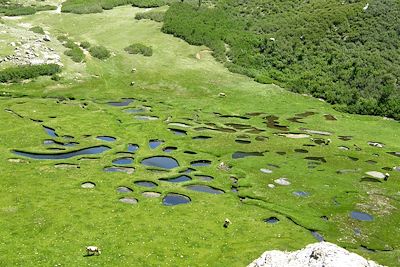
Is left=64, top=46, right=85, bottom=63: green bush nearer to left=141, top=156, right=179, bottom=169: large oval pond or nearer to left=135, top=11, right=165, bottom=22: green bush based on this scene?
left=135, top=11, right=165, bottom=22: green bush

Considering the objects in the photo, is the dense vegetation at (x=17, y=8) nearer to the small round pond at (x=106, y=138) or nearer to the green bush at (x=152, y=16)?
the green bush at (x=152, y=16)

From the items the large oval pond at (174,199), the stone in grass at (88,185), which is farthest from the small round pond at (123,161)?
the large oval pond at (174,199)

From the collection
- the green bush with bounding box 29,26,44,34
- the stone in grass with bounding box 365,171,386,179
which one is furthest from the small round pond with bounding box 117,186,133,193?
the green bush with bounding box 29,26,44,34

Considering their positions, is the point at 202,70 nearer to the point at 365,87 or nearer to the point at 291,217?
the point at 365,87

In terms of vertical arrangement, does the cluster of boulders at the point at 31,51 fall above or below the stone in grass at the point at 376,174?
above

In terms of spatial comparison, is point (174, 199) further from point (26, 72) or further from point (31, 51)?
point (31, 51)
